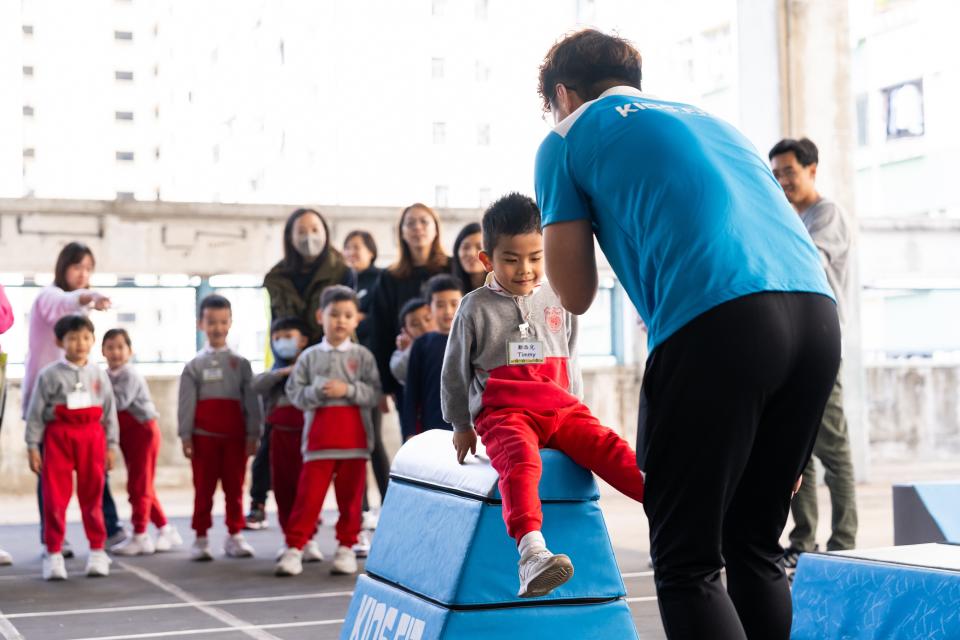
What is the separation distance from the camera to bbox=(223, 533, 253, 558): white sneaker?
20.3ft

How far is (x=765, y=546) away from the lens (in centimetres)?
243

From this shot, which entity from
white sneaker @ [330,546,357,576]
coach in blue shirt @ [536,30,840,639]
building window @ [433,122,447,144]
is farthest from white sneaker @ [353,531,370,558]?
building window @ [433,122,447,144]

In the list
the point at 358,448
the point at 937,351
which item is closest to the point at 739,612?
the point at 358,448

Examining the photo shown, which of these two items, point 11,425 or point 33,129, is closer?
point 11,425

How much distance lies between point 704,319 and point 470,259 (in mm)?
3507

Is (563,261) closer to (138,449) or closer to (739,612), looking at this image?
(739,612)

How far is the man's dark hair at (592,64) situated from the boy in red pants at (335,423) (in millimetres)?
3232

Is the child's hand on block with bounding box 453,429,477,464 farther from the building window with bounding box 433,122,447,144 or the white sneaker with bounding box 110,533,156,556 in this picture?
the building window with bounding box 433,122,447,144

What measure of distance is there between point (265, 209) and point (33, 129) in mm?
71860

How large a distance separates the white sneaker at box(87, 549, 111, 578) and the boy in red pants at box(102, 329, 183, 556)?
75cm

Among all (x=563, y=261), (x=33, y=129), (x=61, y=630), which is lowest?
(x=61, y=630)

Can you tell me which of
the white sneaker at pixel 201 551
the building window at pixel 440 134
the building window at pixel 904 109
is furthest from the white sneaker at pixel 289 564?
Result: the building window at pixel 440 134

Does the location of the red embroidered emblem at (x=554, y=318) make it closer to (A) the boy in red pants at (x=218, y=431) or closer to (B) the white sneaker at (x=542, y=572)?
(B) the white sneaker at (x=542, y=572)

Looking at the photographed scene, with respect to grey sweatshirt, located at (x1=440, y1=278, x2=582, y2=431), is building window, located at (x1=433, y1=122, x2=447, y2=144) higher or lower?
higher
